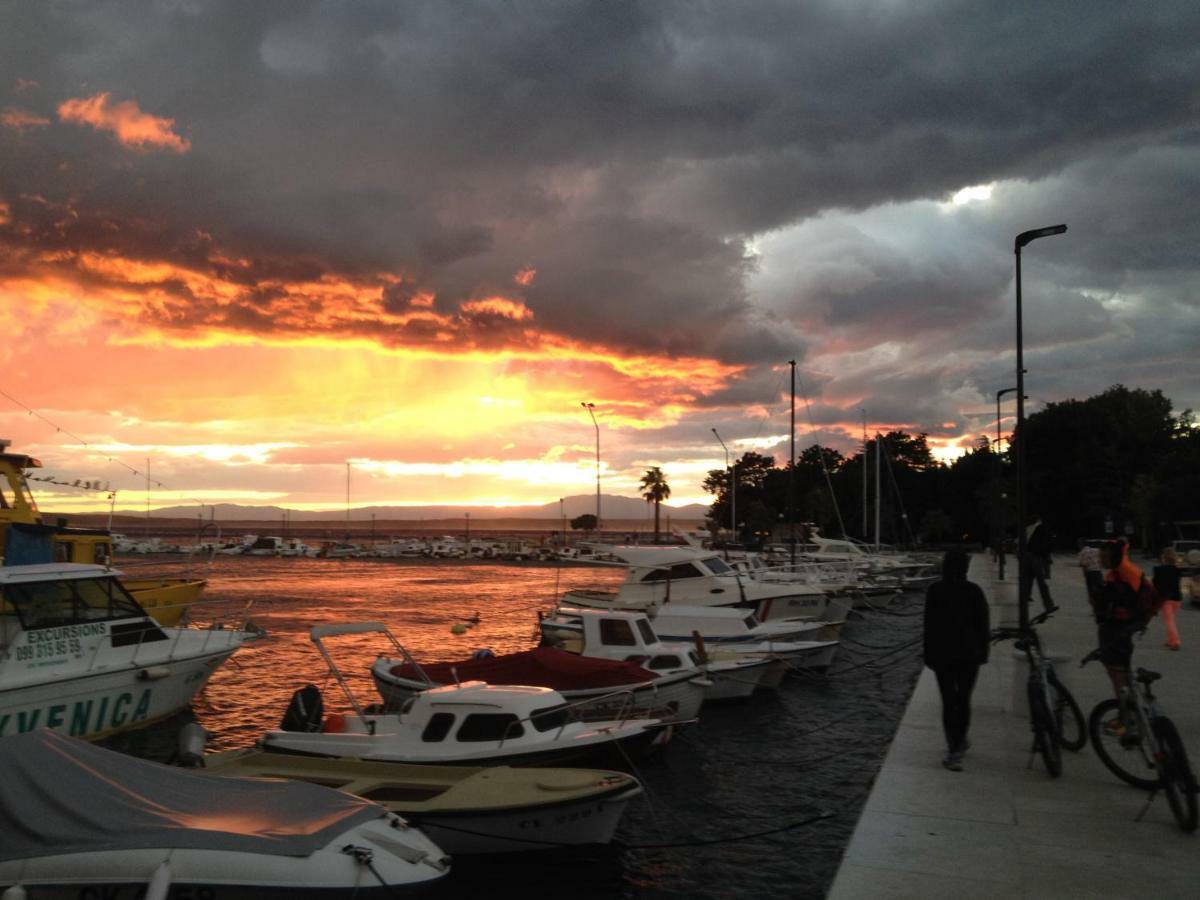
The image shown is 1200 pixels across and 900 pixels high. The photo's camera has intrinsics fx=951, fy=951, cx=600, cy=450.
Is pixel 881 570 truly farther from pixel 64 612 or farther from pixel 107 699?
pixel 64 612

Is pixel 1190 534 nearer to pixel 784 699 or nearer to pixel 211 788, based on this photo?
pixel 784 699

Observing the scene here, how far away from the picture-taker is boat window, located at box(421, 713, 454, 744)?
1243cm

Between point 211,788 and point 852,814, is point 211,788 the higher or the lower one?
the higher one

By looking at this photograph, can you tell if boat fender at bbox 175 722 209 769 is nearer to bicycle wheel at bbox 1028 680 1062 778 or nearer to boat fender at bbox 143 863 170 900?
boat fender at bbox 143 863 170 900

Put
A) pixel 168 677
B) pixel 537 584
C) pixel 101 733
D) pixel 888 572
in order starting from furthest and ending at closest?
pixel 537 584 → pixel 888 572 → pixel 168 677 → pixel 101 733

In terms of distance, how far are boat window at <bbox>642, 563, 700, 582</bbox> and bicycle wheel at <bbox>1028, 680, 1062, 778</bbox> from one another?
836 inches

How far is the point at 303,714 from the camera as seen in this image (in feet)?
43.8

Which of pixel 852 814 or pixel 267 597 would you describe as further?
pixel 267 597

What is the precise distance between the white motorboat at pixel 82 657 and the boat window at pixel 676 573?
15.3 m

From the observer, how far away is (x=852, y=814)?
1272 cm

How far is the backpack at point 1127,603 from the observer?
9273 mm

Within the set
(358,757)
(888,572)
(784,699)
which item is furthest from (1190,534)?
(358,757)

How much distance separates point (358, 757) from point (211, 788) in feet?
14.8

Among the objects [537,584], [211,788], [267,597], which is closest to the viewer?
[211,788]
